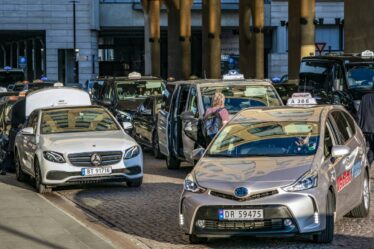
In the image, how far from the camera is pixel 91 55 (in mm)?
83250

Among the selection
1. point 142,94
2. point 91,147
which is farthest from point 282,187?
point 142,94

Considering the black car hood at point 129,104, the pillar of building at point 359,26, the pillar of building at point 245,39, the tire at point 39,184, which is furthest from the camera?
the pillar of building at point 245,39

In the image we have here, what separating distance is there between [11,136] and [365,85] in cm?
859

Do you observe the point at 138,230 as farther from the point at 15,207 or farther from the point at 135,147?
the point at 135,147

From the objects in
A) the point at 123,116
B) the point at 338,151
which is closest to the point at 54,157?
the point at 338,151

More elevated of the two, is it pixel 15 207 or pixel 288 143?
pixel 288 143

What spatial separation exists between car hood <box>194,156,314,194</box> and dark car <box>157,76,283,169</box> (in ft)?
18.3

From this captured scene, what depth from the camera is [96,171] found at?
1461cm

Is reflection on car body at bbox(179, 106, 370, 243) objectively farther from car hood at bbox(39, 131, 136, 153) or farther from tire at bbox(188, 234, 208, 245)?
car hood at bbox(39, 131, 136, 153)

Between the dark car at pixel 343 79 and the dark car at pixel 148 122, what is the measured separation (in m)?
4.00

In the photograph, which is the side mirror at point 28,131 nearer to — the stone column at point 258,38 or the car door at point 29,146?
the car door at point 29,146

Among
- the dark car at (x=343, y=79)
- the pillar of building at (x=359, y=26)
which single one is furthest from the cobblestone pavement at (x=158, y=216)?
the pillar of building at (x=359, y=26)

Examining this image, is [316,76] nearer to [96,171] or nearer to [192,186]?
[96,171]

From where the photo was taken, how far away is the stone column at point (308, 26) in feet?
138
